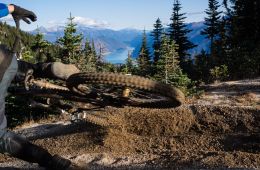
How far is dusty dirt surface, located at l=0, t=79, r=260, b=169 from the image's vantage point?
8.06 meters

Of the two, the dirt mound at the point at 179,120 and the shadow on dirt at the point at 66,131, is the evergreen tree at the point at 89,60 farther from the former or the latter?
the dirt mound at the point at 179,120

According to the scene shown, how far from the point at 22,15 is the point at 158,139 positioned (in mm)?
5367

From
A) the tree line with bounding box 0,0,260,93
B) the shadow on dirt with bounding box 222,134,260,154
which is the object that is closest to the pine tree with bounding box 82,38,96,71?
the tree line with bounding box 0,0,260,93

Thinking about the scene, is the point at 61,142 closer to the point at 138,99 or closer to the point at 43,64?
the point at 138,99

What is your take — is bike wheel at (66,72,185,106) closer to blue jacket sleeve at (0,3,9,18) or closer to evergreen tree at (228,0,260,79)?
blue jacket sleeve at (0,3,9,18)

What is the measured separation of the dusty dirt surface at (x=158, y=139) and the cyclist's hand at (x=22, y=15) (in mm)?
2519

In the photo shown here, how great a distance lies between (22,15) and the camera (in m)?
6.28

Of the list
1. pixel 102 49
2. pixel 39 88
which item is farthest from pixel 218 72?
pixel 102 49

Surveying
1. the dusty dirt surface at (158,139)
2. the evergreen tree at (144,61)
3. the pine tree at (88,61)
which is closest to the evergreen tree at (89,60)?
the pine tree at (88,61)

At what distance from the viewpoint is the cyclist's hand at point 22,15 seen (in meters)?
6.15

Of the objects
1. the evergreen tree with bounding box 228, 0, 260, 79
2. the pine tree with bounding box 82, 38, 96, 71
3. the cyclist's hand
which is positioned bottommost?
the pine tree with bounding box 82, 38, 96, 71

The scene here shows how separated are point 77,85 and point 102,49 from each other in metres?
67.7

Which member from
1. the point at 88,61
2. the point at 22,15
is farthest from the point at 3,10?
the point at 88,61

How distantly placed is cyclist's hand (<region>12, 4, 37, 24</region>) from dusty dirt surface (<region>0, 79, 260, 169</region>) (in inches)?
99.2
